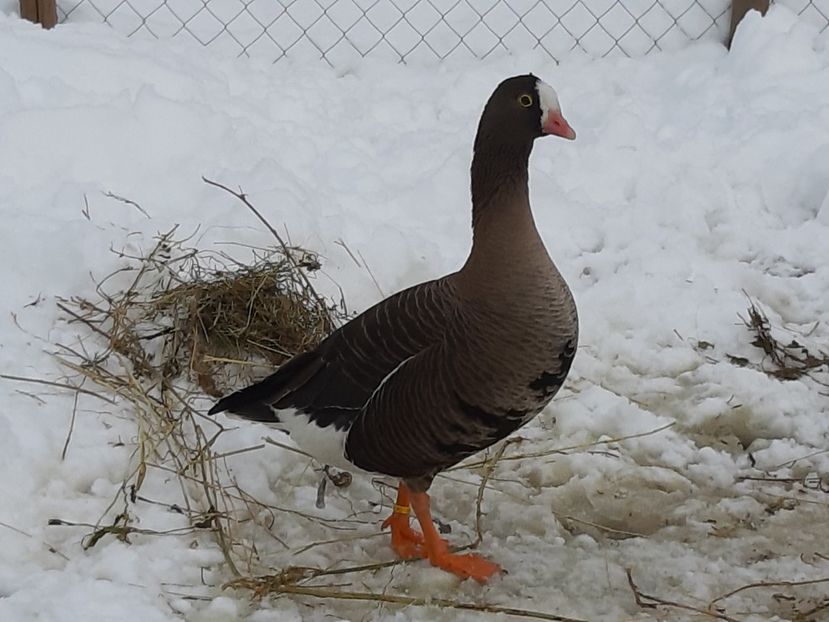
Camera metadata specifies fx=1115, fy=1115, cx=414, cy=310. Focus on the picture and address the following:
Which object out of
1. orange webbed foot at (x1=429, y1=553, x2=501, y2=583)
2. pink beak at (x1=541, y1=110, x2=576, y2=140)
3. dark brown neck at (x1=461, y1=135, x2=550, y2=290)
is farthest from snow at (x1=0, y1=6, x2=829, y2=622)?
pink beak at (x1=541, y1=110, x2=576, y2=140)

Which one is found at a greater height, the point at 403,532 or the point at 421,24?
the point at 421,24

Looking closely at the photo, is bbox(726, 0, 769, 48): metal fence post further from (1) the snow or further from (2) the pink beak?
(2) the pink beak

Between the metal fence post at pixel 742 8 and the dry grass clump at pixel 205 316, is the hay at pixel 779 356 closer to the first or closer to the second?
the dry grass clump at pixel 205 316

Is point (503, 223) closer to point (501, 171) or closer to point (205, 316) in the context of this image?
point (501, 171)

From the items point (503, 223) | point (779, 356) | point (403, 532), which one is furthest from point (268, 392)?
point (779, 356)

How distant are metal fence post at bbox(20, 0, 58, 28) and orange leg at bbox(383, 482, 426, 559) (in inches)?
137

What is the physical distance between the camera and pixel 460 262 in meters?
4.13

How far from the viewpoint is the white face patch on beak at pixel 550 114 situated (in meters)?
2.65

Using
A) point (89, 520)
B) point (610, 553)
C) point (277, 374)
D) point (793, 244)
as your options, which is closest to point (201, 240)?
point (277, 374)

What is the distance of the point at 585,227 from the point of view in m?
4.34

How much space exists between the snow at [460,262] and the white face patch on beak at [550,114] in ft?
3.34

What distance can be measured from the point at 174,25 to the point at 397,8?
3.86ft

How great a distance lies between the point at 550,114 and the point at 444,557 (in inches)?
43.4

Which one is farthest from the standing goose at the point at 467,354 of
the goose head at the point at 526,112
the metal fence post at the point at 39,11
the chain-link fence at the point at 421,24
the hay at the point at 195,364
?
the metal fence post at the point at 39,11
